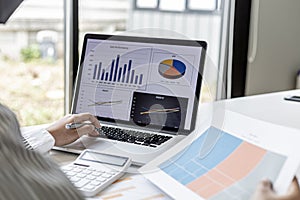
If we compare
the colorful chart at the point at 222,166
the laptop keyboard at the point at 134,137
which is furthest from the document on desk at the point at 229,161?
the laptop keyboard at the point at 134,137

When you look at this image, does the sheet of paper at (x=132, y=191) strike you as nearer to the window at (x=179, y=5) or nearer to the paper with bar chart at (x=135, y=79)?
the paper with bar chart at (x=135, y=79)

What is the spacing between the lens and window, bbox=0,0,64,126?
2.23 m

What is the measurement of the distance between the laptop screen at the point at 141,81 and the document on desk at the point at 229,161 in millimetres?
211

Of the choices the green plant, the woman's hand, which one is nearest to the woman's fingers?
the woman's hand

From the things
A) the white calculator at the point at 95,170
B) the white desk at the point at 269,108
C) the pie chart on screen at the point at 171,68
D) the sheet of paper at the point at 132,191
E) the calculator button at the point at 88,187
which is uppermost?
the pie chart on screen at the point at 171,68

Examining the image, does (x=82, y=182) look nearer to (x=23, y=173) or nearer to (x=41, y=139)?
(x=41, y=139)

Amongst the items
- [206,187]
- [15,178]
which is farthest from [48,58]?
[15,178]

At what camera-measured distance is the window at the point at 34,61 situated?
87.7 inches

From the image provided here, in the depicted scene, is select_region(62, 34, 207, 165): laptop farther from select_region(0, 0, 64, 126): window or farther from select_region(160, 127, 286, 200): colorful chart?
select_region(0, 0, 64, 126): window

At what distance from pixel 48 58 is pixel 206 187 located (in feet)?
5.25

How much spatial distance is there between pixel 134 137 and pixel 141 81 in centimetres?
19

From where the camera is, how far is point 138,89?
53.0 inches

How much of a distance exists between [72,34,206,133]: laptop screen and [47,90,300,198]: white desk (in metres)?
0.21

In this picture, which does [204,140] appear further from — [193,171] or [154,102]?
[154,102]
